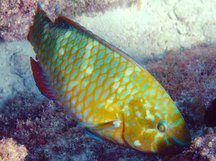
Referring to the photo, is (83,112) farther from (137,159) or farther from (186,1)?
(186,1)

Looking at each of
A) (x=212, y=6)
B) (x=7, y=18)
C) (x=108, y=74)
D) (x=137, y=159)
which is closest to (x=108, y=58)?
(x=108, y=74)

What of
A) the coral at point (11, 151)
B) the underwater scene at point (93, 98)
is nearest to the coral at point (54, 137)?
the underwater scene at point (93, 98)

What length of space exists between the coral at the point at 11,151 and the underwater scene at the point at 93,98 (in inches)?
0.5

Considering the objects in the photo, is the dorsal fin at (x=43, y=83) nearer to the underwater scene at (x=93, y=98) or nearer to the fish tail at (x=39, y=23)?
the underwater scene at (x=93, y=98)

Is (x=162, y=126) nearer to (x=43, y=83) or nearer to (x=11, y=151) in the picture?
(x=43, y=83)

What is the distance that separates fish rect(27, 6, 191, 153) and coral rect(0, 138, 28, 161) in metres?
1.17

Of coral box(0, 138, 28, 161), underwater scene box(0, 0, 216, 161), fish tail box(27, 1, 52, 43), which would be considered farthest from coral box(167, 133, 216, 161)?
coral box(0, 138, 28, 161)

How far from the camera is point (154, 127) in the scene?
2.21 metres

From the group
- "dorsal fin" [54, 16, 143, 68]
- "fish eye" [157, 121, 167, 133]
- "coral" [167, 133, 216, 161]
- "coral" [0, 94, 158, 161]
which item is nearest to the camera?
"coral" [167, 133, 216, 161]

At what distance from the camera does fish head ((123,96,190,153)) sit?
7.13 ft

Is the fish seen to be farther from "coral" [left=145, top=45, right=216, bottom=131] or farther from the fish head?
"coral" [left=145, top=45, right=216, bottom=131]

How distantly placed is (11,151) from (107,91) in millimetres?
1679

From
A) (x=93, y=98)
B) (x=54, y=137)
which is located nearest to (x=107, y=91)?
(x=93, y=98)

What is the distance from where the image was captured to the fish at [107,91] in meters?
2.21
